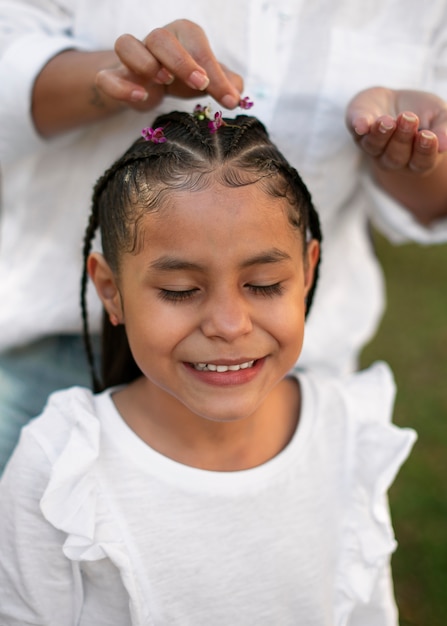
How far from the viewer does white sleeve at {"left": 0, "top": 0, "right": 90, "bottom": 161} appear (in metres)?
1.70

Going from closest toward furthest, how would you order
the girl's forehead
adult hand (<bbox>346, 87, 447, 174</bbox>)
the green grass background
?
the girl's forehead
adult hand (<bbox>346, 87, 447, 174</bbox>)
the green grass background

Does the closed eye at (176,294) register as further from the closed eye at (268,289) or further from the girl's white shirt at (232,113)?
the girl's white shirt at (232,113)

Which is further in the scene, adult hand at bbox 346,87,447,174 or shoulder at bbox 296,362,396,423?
shoulder at bbox 296,362,396,423

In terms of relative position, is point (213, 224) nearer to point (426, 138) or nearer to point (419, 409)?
point (426, 138)

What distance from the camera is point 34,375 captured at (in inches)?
72.1

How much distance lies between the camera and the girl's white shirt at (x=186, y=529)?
4.67 feet

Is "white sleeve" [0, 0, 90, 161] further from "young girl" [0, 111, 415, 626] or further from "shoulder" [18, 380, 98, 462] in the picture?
"shoulder" [18, 380, 98, 462]

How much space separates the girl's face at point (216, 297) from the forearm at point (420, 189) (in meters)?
0.39

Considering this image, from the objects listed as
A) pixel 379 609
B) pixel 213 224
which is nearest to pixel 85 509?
pixel 213 224

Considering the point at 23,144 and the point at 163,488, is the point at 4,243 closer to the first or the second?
the point at 23,144

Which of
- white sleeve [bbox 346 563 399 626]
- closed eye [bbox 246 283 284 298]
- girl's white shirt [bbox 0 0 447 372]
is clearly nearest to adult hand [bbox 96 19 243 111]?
girl's white shirt [bbox 0 0 447 372]

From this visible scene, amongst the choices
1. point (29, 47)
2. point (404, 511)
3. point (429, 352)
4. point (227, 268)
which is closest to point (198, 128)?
point (227, 268)

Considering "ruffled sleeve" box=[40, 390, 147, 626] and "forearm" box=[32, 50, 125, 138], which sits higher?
"forearm" box=[32, 50, 125, 138]

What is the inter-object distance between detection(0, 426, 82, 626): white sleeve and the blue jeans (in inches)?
11.1
